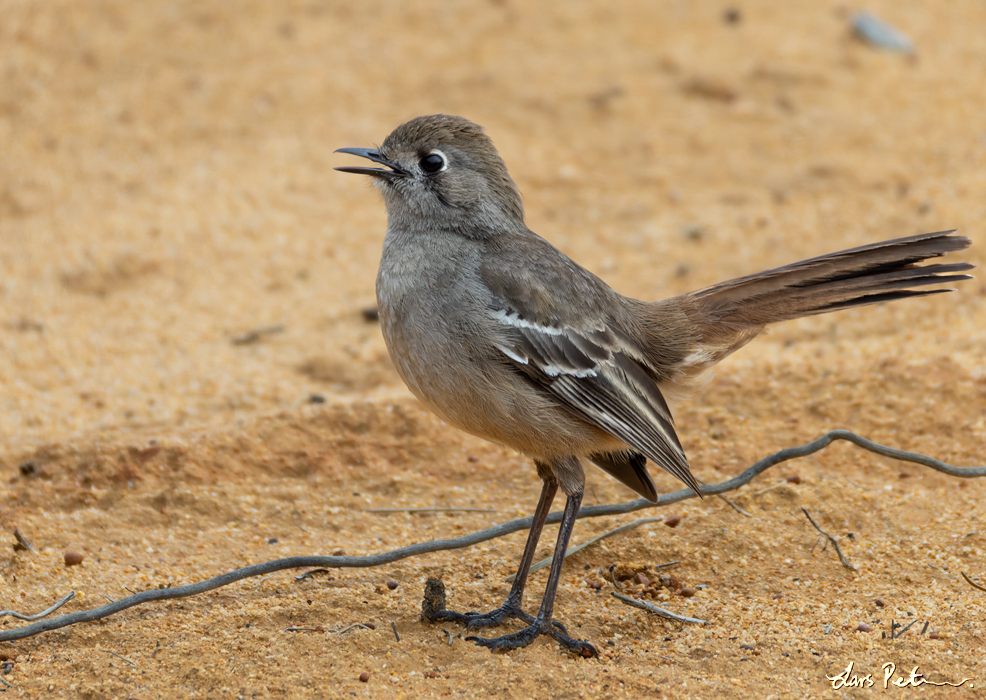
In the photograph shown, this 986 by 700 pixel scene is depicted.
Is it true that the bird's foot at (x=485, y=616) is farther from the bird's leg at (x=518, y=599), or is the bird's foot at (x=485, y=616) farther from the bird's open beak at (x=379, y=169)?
the bird's open beak at (x=379, y=169)

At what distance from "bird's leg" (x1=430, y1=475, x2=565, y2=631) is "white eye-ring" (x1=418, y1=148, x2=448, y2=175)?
69.2 inches

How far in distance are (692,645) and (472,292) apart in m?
1.93

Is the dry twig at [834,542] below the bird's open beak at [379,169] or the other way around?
below

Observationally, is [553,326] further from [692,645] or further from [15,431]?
[15,431]

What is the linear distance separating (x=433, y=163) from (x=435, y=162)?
0.04 ft

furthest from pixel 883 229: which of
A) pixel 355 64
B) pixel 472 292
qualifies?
pixel 355 64

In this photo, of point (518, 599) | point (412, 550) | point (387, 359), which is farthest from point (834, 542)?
point (387, 359)

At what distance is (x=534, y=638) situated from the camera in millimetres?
4570

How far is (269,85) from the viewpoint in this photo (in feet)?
36.8

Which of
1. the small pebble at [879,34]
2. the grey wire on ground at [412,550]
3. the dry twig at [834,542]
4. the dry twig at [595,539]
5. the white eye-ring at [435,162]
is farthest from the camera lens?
the small pebble at [879,34]

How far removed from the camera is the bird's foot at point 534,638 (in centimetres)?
446

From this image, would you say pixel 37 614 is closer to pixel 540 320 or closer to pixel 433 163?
pixel 540 320

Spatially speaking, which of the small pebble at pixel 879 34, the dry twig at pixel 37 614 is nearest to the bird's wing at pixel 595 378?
the dry twig at pixel 37 614

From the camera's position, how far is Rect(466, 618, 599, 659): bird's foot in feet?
14.6
